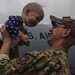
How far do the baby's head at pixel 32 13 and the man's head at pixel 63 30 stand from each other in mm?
258

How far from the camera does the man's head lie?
2463mm

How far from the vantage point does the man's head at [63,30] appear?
2.46 metres

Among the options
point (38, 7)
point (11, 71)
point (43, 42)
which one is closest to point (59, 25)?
point (38, 7)

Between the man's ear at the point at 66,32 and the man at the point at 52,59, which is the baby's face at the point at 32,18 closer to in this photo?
the man at the point at 52,59

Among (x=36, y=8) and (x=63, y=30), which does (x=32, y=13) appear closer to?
(x=36, y=8)

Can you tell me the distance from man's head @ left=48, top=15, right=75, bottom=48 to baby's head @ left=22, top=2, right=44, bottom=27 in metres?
0.26

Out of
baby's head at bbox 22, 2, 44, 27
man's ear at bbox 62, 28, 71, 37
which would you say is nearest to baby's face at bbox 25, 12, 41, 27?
baby's head at bbox 22, 2, 44, 27

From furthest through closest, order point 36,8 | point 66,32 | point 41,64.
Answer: point 36,8, point 66,32, point 41,64

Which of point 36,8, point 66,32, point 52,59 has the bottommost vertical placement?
point 52,59

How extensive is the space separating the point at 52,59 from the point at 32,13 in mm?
566

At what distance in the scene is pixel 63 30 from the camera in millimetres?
2494

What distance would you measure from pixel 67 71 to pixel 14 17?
0.53m

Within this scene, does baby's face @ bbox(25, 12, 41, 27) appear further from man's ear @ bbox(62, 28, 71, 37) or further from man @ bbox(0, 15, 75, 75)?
man's ear @ bbox(62, 28, 71, 37)

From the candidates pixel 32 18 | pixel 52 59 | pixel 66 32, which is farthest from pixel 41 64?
pixel 32 18
